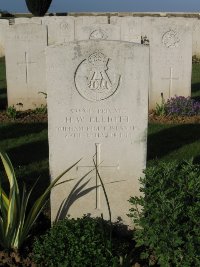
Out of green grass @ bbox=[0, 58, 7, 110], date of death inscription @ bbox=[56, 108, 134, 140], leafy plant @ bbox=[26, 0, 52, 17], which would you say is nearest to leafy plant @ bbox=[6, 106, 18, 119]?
green grass @ bbox=[0, 58, 7, 110]

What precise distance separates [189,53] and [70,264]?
6.29 meters

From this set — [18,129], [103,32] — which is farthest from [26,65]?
[103,32]

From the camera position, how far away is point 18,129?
843cm

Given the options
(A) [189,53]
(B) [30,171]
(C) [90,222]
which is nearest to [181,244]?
(C) [90,222]

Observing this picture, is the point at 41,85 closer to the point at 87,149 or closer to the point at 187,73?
the point at 187,73

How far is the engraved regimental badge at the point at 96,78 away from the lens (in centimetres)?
400

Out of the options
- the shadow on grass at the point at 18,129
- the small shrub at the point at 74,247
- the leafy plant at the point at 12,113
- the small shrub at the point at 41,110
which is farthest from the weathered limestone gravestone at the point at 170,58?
the small shrub at the point at 74,247

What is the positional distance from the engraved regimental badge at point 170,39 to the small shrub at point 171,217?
5429mm

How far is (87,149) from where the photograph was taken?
4.25 m

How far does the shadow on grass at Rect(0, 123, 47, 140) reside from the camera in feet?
26.5

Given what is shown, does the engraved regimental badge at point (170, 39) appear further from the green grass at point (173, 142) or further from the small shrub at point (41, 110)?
the small shrub at point (41, 110)

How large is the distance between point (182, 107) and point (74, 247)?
5828 millimetres

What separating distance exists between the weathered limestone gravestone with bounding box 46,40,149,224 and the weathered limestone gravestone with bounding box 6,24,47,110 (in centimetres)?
536

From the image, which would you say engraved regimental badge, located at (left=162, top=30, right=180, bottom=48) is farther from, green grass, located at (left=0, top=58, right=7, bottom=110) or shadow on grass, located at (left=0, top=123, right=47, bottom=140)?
green grass, located at (left=0, top=58, right=7, bottom=110)
